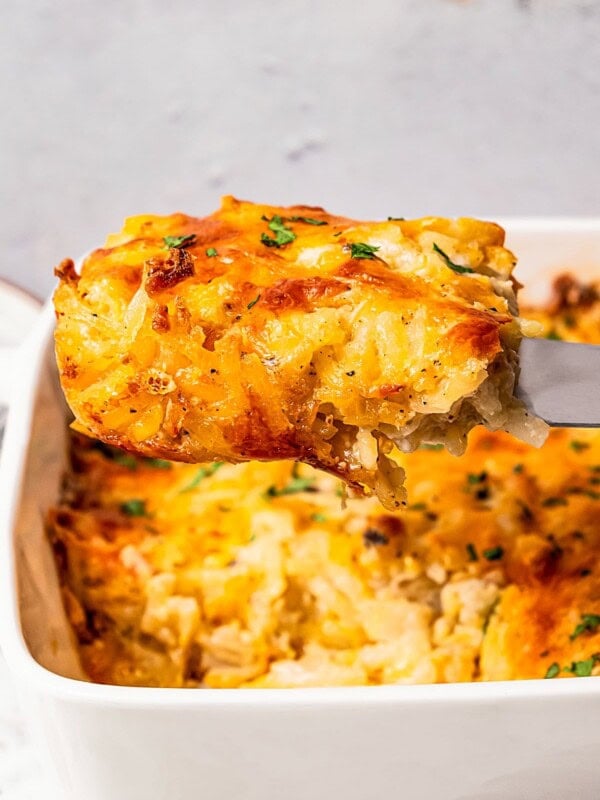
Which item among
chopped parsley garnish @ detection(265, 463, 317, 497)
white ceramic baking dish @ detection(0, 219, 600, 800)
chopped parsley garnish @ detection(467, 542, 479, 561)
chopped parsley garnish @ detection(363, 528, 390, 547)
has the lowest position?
white ceramic baking dish @ detection(0, 219, 600, 800)

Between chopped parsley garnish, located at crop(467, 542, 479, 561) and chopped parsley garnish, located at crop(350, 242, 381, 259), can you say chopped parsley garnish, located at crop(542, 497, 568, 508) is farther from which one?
chopped parsley garnish, located at crop(350, 242, 381, 259)

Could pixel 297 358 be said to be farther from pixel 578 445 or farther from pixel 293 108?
pixel 293 108

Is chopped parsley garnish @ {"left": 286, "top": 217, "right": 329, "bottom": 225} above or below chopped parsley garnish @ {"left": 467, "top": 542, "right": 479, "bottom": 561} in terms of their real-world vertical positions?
above

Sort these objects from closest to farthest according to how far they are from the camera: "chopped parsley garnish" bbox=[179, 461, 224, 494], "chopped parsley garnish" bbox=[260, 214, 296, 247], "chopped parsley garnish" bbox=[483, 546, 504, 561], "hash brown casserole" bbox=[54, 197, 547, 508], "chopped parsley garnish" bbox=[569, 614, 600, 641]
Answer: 1. "hash brown casserole" bbox=[54, 197, 547, 508]
2. "chopped parsley garnish" bbox=[260, 214, 296, 247]
3. "chopped parsley garnish" bbox=[569, 614, 600, 641]
4. "chopped parsley garnish" bbox=[483, 546, 504, 561]
5. "chopped parsley garnish" bbox=[179, 461, 224, 494]

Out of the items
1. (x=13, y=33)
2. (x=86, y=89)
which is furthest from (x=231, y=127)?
(x=13, y=33)

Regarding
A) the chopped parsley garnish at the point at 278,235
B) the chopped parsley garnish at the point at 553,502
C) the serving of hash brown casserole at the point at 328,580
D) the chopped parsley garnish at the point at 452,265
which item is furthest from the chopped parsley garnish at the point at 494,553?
the chopped parsley garnish at the point at 278,235

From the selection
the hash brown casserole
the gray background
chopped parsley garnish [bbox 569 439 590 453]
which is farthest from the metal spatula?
the gray background

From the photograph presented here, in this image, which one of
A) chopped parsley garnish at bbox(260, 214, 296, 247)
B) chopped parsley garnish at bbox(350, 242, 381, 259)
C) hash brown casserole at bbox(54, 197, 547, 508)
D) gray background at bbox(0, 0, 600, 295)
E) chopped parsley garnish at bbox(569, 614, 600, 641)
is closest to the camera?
hash brown casserole at bbox(54, 197, 547, 508)
